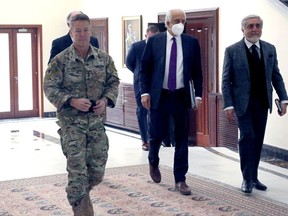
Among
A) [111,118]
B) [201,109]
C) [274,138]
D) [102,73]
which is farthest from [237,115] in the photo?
[111,118]

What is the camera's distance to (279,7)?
23.1ft

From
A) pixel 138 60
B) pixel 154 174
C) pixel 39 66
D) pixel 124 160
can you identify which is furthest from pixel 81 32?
pixel 39 66

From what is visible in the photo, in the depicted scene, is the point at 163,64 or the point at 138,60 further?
the point at 138,60

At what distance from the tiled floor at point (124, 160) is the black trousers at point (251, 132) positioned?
0.28 meters

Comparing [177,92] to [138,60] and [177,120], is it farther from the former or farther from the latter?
[138,60]

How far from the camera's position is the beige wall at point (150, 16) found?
281 inches

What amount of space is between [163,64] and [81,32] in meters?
1.31

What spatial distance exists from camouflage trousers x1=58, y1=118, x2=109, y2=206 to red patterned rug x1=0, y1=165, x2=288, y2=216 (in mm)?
681

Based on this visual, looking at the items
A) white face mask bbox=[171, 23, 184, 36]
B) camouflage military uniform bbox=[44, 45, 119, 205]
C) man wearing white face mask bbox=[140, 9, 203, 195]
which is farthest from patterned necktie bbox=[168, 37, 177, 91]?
camouflage military uniform bbox=[44, 45, 119, 205]

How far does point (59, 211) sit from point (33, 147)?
3726 millimetres

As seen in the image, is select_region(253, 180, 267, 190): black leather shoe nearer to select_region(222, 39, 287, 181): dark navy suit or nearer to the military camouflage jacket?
select_region(222, 39, 287, 181): dark navy suit

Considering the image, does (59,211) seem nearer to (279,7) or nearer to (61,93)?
(61,93)

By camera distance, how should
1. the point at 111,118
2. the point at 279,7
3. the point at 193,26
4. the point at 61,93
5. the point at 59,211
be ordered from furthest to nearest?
the point at 111,118
the point at 193,26
the point at 279,7
the point at 59,211
the point at 61,93

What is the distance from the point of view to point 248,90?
16.1 ft
